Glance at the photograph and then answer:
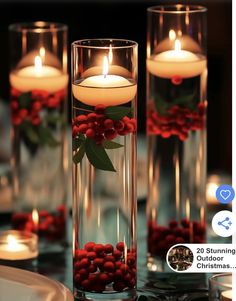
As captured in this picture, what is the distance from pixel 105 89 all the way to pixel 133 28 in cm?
144

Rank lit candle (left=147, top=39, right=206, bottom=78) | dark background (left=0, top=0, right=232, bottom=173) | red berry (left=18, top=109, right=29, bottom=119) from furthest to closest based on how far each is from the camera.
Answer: dark background (left=0, top=0, right=232, bottom=173) < red berry (left=18, top=109, right=29, bottom=119) < lit candle (left=147, top=39, right=206, bottom=78)

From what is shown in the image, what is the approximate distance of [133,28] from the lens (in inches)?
91.7

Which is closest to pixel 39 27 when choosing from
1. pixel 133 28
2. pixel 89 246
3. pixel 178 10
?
pixel 178 10

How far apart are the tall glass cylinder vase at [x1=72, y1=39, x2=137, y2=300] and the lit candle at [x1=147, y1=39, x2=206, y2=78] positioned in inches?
3.7

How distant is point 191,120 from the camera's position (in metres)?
1.02

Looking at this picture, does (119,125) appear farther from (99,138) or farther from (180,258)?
(180,258)

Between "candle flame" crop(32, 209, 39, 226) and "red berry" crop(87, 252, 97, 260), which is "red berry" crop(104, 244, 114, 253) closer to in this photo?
"red berry" crop(87, 252, 97, 260)

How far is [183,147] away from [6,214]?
24 cm

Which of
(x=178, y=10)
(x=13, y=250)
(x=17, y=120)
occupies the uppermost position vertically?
(x=178, y=10)

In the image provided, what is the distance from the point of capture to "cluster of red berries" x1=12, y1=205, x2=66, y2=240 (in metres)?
1.12

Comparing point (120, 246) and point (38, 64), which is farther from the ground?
point (38, 64)

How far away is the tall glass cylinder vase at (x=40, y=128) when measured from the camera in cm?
109

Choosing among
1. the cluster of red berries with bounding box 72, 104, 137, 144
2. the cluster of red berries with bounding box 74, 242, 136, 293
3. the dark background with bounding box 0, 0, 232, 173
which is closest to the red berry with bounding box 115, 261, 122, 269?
the cluster of red berries with bounding box 74, 242, 136, 293

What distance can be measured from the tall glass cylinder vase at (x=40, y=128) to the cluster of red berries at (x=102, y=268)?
16cm
